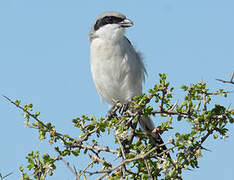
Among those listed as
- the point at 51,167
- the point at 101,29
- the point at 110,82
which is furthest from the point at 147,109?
the point at 101,29

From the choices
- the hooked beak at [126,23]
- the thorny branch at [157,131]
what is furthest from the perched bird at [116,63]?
the thorny branch at [157,131]

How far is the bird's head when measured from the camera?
189 inches

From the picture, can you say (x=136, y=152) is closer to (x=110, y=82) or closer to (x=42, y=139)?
(x=42, y=139)

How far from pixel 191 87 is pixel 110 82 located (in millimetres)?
2124

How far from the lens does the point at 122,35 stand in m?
4.83

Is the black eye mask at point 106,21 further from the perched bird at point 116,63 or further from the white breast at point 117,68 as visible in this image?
the white breast at point 117,68

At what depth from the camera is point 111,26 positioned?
4.88 metres

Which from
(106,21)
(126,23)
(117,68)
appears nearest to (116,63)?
(117,68)

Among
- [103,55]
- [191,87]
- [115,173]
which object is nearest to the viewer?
[115,173]

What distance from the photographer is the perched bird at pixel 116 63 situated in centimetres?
464

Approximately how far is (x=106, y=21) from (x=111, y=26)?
0.16 meters

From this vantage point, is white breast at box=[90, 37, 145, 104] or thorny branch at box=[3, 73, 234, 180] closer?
thorny branch at box=[3, 73, 234, 180]

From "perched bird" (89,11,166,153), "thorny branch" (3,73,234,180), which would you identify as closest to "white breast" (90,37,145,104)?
"perched bird" (89,11,166,153)

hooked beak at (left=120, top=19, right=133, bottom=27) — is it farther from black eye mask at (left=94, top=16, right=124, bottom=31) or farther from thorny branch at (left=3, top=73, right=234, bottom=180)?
thorny branch at (left=3, top=73, right=234, bottom=180)
